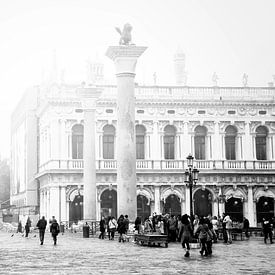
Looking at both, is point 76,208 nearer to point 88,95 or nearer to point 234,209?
point 234,209

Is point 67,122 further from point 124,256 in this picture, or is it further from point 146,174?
point 124,256

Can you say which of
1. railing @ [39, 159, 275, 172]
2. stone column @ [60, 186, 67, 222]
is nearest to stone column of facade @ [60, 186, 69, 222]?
stone column @ [60, 186, 67, 222]

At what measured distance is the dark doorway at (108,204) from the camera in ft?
171

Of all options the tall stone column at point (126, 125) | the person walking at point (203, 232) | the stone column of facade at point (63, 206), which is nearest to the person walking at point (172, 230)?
the tall stone column at point (126, 125)

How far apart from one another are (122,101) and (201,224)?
9277 mm

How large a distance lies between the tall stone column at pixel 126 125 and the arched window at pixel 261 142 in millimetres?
28848

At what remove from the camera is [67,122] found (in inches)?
2077

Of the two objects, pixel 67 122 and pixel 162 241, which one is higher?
pixel 67 122

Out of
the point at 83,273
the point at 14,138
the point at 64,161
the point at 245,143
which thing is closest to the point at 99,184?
the point at 64,161

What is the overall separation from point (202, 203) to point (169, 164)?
13.5 ft

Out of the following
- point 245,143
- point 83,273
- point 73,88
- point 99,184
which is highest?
point 73,88

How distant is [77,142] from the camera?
5316cm

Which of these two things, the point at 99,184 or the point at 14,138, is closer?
the point at 99,184

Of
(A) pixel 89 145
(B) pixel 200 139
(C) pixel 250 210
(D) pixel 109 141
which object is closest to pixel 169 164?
(B) pixel 200 139
